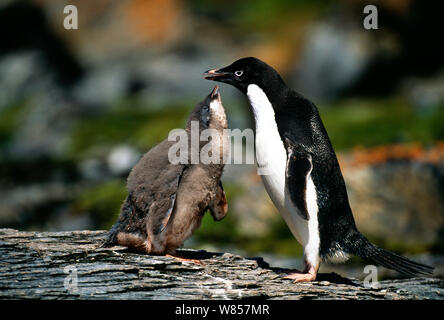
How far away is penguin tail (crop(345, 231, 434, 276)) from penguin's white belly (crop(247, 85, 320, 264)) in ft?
1.05

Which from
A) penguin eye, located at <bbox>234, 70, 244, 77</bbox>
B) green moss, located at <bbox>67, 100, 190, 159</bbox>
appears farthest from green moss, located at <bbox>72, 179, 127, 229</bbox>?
penguin eye, located at <bbox>234, 70, 244, 77</bbox>

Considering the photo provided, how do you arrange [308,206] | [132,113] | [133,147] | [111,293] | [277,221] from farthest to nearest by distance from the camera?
[132,113]
[133,147]
[277,221]
[308,206]
[111,293]

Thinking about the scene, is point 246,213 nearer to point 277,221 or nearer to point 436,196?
point 277,221

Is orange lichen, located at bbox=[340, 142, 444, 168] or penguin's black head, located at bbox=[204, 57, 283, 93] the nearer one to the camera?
penguin's black head, located at bbox=[204, 57, 283, 93]

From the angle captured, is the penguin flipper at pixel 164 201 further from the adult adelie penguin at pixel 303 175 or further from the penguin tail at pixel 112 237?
the adult adelie penguin at pixel 303 175

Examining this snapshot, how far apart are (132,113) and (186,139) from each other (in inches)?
463

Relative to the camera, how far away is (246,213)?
9.69 meters

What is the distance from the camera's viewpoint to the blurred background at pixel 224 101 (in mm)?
9102

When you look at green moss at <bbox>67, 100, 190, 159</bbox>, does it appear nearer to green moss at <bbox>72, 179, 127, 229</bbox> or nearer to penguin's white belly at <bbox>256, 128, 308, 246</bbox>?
green moss at <bbox>72, 179, 127, 229</bbox>

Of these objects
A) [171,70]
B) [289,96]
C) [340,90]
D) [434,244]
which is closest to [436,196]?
[434,244]

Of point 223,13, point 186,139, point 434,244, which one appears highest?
point 223,13

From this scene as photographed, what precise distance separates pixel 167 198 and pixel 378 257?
1.72 metres

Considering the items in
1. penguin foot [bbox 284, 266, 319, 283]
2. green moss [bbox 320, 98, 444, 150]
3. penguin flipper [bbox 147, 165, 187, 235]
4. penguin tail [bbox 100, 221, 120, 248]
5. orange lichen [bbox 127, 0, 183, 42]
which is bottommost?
penguin foot [bbox 284, 266, 319, 283]

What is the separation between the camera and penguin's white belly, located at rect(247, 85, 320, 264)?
5.05 m
